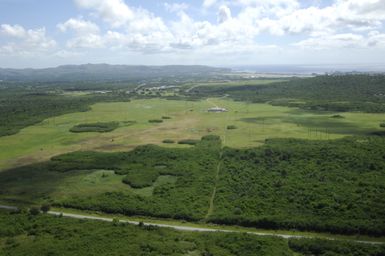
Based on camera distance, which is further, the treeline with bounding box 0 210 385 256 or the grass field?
the grass field

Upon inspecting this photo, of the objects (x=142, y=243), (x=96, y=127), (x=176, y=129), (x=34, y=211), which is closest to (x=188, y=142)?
(x=176, y=129)

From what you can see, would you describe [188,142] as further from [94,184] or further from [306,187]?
[306,187]

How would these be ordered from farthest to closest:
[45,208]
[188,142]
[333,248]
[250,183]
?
[188,142] → [250,183] → [45,208] → [333,248]

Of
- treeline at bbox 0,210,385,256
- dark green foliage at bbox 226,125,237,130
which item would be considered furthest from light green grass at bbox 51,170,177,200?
dark green foliage at bbox 226,125,237,130

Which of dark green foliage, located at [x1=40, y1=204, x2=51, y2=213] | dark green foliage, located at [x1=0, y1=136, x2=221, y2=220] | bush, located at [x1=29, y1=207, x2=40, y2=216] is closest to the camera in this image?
bush, located at [x1=29, y1=207, x2=40, y2=216]

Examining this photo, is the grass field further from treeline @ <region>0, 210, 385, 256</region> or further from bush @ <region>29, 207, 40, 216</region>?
treeline @ <region>0, 210, 385, 256</region>

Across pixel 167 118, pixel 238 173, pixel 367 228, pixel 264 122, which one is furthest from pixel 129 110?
pixel 367 228
